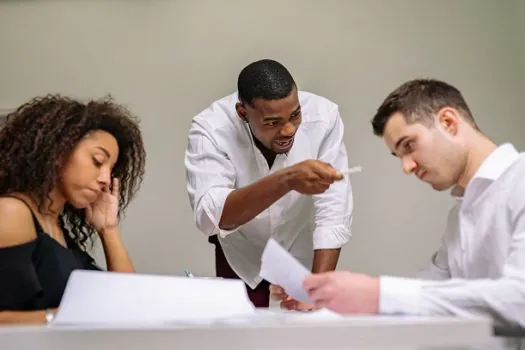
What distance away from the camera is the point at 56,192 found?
4.77 feet

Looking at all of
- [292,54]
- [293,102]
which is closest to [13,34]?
[292,54]

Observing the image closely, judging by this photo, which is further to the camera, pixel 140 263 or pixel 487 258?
pixel 140 263

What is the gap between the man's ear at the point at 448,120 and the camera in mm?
1376

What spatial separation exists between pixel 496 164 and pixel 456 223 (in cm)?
19

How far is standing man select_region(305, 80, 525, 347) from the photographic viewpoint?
1062 mm

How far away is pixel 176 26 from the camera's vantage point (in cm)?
280

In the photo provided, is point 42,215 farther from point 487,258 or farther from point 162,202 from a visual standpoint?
point 162,202

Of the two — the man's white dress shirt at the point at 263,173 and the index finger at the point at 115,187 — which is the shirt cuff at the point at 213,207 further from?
the index finger at the point at 115,187

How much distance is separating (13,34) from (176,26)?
2.35 feet

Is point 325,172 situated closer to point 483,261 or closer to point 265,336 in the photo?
point 483,261

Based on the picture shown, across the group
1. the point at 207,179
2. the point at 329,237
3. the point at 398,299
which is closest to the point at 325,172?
the point at 329,237

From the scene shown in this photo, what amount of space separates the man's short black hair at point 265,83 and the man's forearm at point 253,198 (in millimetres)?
262

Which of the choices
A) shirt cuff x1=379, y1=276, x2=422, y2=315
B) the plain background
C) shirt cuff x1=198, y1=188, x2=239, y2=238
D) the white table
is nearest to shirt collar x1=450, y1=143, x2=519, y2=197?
shirt cuff x1=379, y1=276, x2=422, y2=315

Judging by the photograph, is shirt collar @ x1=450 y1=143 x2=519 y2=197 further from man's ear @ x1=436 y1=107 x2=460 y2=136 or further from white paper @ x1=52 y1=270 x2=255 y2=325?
white paper @ x1=52 y1=270 x2=255 y2=325
